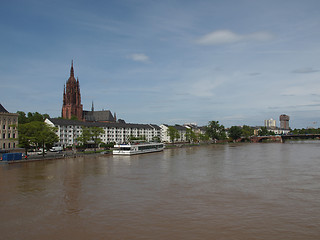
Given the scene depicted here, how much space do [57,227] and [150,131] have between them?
161m

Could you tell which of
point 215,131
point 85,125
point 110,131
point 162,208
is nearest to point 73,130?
point 85,125

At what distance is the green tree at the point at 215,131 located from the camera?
18825 centimetres

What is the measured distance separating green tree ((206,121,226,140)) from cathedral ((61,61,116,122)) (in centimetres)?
6198

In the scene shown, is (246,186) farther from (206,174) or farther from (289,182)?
(206,174)

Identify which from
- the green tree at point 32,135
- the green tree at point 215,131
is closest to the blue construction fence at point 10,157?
the green tree at point 32,135

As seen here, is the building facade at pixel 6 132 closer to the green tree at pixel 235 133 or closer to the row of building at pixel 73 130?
the row of building at pixel 73 130

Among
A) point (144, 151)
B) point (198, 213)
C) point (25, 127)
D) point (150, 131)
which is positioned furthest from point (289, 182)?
point (150, 131)

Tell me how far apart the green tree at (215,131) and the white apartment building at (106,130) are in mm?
32805

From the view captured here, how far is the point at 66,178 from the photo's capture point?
39.3 metres

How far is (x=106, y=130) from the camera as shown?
145 metres

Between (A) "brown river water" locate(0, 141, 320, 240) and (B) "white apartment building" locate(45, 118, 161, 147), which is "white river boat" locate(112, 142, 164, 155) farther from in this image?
(A) "brown river water" locate(0, 141, 320, 240)

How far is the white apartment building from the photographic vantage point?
4678 inches

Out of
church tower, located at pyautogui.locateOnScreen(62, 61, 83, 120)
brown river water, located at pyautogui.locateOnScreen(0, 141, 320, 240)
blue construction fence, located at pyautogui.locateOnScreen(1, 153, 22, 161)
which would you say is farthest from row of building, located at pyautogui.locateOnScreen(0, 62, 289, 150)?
brown river water, located at pyautogui.locateOnScreen(0, 141, 320, 240)

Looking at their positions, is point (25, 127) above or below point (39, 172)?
above
